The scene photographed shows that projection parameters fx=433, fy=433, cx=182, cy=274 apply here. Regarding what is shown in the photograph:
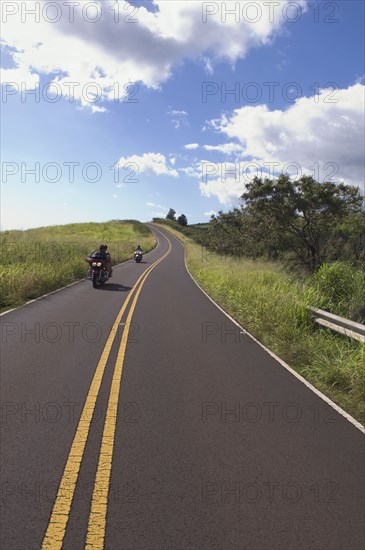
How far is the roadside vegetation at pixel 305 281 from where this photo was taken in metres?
7.34

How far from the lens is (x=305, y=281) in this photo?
1497cm

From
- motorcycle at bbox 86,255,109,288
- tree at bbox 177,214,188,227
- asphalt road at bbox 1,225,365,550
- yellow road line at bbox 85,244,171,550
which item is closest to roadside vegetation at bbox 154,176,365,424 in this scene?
asphalt road at bbox 1,225,365,550

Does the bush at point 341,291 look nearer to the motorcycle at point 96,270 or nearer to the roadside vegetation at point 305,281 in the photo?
the roadside vegetation at point 305,281

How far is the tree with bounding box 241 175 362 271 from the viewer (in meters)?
25.4

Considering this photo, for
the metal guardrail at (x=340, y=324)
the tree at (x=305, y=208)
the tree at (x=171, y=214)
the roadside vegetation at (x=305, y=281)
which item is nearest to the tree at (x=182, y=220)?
the tree at (x=171, y=214)

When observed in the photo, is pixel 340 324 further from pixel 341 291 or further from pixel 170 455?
pixel 170 455

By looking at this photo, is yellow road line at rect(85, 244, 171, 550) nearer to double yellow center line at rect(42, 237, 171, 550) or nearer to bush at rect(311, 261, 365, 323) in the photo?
double yellow center line at rect(42, 237, 171, 550)

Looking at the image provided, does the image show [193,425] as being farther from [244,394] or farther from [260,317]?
[260,317]

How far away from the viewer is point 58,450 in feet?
14.0

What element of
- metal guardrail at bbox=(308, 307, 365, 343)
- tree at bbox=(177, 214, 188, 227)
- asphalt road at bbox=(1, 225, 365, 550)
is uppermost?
tree at bbox=(177, 214, 188, 227)

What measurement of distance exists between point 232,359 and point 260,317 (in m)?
3.33

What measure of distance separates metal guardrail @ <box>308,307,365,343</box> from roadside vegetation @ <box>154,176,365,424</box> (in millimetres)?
174

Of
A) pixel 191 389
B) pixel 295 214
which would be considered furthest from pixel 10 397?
pixel 295 214

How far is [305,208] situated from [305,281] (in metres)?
12.0
